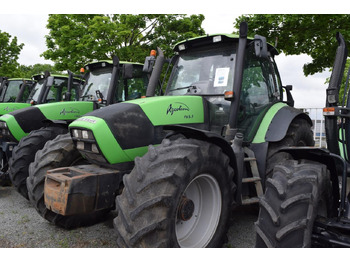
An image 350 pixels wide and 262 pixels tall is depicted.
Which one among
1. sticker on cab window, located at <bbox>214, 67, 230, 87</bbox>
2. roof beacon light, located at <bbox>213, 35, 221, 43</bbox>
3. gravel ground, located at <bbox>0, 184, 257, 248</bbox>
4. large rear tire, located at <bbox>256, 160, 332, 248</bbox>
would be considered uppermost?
roof beacon light, located at <bbox>213, 35, 221, 43</bbox>

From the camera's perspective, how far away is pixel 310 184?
2602 mm

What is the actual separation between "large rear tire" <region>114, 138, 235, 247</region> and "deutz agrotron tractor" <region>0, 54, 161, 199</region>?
336 centimetres

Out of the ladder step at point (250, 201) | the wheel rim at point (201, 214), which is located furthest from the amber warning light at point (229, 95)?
the ladder step at point (250, 201)

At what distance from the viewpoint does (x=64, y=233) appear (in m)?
4.37

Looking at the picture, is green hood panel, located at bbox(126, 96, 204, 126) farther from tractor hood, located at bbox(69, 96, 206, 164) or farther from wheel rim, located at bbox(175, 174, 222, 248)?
wheel rim, located at bbox(175, 174, 222, 248)

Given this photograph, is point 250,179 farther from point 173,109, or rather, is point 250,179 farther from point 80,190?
point 80,190

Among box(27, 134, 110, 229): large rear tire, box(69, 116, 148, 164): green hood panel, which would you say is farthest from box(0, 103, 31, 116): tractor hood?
box(69, 116, 148, 164): green hood panel

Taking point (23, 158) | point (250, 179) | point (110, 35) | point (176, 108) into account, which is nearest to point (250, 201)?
point (250, 179)

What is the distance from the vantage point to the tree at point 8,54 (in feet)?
83.1

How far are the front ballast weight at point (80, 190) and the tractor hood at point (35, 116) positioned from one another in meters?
3.27

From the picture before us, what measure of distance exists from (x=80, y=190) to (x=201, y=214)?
4.58 ft

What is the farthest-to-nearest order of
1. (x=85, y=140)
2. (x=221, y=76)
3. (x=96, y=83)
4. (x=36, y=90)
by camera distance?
(x=36, y=90) < (x=96, y=83) < (x=221, y=76) < (x=85, y=140)

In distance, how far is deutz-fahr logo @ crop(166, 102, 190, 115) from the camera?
425 cm

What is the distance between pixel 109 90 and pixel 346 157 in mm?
→ 4749
